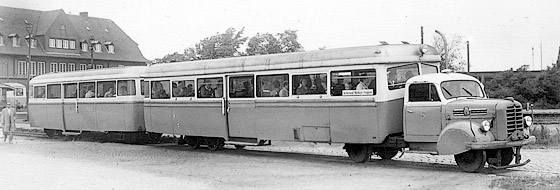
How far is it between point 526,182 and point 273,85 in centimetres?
630

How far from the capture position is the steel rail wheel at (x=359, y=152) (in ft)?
45.1

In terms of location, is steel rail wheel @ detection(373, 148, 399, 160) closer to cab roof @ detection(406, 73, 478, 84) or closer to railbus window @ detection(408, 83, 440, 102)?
railbus window @ detection(408, 83, 440, 102)

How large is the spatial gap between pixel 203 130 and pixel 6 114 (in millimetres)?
8071

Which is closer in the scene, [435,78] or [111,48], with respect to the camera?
[435,78]

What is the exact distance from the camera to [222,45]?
124 feet

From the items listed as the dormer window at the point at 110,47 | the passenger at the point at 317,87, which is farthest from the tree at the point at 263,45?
the dormer window at the point at 110,47

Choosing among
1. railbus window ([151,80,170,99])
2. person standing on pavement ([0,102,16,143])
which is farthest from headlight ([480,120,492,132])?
person standing on pavement ([0,102,16,143])

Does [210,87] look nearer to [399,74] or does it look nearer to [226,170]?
[226,170]

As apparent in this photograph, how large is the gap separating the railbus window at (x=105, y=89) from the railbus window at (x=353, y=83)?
911cm

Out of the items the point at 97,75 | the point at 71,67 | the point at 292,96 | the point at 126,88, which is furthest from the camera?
the point at 71,67

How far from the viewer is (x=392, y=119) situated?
13062mm

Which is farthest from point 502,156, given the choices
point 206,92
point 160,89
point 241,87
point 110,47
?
point 110,47

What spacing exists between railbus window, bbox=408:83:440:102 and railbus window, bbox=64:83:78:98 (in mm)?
12933

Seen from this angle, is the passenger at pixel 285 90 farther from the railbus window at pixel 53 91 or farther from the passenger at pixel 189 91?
the railbus window at pixel 53 91
